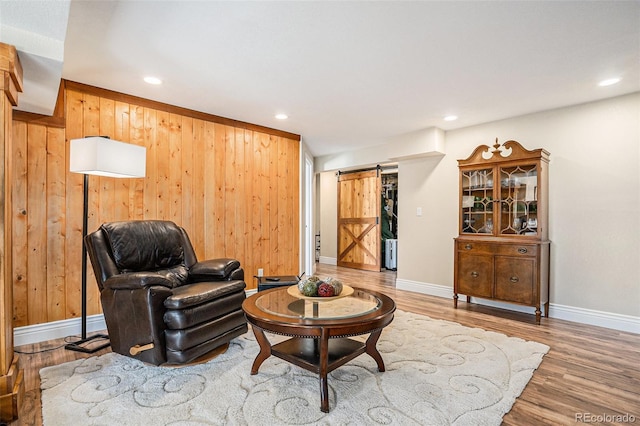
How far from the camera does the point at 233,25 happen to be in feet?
6.62

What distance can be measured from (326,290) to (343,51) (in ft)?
5.43

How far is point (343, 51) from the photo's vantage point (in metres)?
2.32

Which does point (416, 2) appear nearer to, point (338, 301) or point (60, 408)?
point (338, 301)

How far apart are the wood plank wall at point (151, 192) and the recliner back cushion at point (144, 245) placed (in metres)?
0.56

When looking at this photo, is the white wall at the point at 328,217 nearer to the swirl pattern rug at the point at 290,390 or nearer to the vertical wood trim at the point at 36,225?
the swirl pattern rug at the point at 290,390

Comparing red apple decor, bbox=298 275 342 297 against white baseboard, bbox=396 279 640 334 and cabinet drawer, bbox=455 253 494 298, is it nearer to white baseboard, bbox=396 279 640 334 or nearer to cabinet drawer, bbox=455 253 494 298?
cabinet drawer, bbox=455 253 494 298

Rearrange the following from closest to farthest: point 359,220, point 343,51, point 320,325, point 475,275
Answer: point 320,325, point 343,51, point 475,275, point 359,220

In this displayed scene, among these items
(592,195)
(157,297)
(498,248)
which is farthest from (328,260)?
(157,297)

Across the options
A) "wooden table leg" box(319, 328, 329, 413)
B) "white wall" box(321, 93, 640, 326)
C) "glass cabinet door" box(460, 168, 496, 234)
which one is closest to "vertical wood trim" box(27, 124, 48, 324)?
"wooden table leg" box(319, 328, 329, 413)

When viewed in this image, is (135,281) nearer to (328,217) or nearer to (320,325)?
(320,325)

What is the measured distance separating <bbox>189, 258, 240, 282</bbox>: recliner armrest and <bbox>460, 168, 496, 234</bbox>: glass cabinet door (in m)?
2.69

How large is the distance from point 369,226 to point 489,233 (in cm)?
299

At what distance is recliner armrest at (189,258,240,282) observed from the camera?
2.73 meters

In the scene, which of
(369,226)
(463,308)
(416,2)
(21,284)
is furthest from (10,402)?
(369,226)
